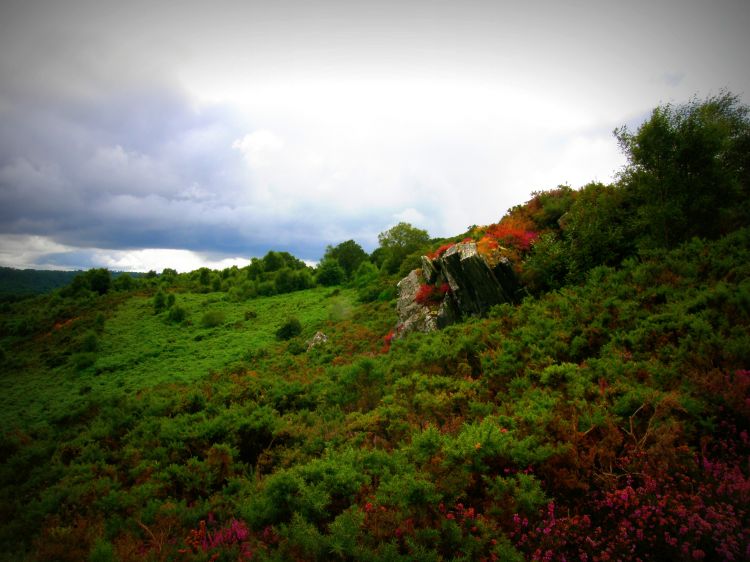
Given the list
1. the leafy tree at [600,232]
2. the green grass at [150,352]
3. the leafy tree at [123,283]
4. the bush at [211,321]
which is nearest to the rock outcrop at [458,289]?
the leafy tree at [600,232]

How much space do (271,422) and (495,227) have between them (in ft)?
54.4

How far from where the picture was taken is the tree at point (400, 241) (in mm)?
38941

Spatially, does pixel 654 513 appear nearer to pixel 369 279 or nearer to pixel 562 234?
Result: pixel 562 234

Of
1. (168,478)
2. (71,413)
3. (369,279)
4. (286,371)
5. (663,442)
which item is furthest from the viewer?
(369,279)

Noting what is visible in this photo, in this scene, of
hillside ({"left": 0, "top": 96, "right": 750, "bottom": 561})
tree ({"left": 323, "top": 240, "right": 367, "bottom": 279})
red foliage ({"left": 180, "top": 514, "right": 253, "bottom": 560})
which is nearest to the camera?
hillside ({"left": 0, "top": 96, "right": 750, "bottom": 561})

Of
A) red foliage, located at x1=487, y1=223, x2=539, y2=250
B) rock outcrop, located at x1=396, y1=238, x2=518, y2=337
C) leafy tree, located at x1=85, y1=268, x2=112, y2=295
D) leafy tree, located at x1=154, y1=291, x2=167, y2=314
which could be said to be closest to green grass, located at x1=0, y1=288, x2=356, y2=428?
leafy tree, located at x1=154, y1=291, x2=167, y2=314

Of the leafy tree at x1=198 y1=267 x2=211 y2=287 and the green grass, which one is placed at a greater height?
the leafy tree at x1=198 y1=267 x2=211 y2=287

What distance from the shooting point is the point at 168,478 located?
8.38m

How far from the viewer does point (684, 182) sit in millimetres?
12688

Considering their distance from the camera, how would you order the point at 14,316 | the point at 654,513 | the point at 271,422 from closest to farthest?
the point at 654,513, the point at 271,422, the point at 14,316

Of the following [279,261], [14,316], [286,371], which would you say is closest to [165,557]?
[286,371]

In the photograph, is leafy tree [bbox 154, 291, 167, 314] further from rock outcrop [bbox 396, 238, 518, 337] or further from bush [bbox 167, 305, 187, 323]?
rock outcrop [bbox 396, 238, 518, 337]

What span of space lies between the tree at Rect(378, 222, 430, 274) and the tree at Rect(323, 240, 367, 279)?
622 inches

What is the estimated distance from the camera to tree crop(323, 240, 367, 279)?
62969 millimetres
